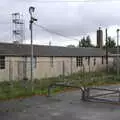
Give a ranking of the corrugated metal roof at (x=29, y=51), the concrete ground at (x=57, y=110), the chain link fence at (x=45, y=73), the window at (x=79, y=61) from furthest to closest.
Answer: the window at (x=79, y=61), the corrugated metal roof at (x=29, y=51), the chain link fence at (x=45, y=73), the concrete ground at (x=57, y=110)

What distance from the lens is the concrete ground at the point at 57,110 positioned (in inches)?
477

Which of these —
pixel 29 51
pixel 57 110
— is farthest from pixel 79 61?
pixel 57 110

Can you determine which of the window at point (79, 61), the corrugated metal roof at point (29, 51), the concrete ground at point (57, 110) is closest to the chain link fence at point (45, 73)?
the window at point (79, 61)

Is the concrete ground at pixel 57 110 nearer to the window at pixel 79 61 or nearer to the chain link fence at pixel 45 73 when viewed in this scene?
the chain link fence at pixel 45 73

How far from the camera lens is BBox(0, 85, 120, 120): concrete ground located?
477 inches

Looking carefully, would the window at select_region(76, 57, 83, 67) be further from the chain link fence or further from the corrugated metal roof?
the corrugated metal roof

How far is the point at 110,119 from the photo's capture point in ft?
38.5

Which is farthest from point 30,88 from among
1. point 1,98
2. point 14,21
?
point 14,21

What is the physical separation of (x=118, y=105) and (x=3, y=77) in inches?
630

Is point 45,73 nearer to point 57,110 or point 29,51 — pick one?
point 29,51

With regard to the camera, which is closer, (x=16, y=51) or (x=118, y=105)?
(x=118, y=105)

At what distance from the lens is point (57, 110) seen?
1374 cm

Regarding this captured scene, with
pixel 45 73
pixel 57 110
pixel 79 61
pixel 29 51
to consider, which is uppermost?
pixel 29 51

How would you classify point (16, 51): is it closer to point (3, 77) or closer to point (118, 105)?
point (3, 77)
